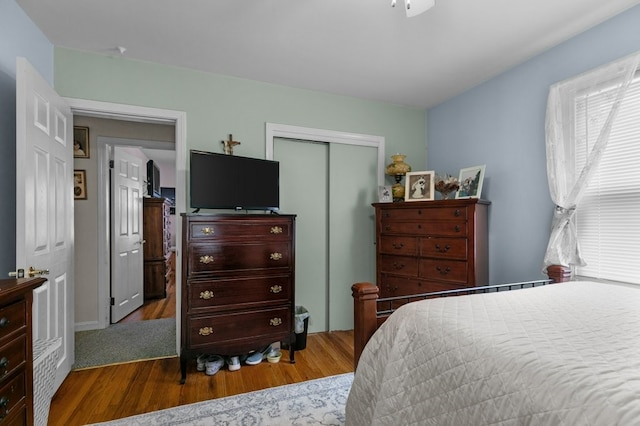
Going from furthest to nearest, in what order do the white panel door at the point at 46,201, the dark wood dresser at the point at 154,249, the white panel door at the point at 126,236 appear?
the dark wood dresser at the point at 154,249, the white panel door at the point at 126,236, the white panel door at the point at 46,201

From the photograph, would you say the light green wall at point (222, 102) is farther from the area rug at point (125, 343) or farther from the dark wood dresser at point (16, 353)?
the dark wood dresser at point (16, 353)

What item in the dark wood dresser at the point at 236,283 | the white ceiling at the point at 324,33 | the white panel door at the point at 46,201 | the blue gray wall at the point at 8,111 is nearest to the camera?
the white panel door at the point at 46,201

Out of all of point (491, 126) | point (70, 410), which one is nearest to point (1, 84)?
point (70, 410)

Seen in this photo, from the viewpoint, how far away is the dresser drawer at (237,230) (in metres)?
2.24

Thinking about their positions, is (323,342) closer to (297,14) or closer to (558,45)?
(297,14)

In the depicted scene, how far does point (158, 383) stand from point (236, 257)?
1.05 metres

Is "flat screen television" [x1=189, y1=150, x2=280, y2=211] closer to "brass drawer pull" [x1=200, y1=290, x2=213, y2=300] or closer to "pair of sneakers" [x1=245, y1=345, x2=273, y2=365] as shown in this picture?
"brass drawer pull" [x1=200, y1=290, x2=213, y2=300]

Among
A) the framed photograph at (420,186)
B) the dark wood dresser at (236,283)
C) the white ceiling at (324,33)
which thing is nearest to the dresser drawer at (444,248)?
the framed photograph at (420,186)

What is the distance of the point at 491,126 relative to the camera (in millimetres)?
2768

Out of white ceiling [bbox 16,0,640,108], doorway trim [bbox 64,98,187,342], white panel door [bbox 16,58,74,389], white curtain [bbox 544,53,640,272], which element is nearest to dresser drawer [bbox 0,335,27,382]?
white panel door [bbox 16,58,74,389]

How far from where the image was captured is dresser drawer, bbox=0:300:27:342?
3.22ft

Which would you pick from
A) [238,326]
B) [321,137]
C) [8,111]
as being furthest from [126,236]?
[321,137]

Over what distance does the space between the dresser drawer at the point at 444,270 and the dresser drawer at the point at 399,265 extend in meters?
0.08

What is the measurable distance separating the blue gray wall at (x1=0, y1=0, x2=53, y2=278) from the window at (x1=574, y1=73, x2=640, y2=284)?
Result: 3.59 meters
